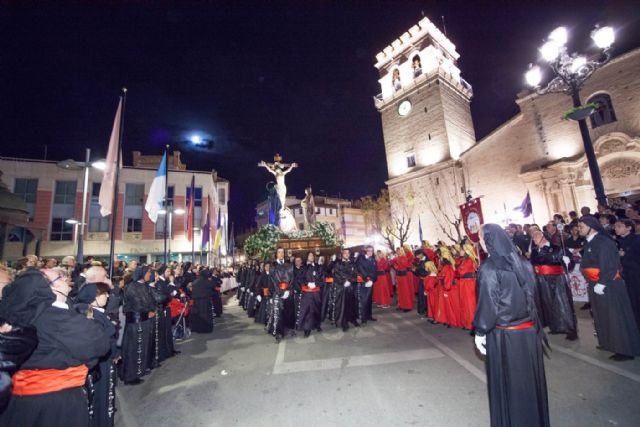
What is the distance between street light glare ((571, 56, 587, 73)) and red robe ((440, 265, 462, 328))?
23.3ft

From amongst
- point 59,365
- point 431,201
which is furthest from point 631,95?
point 59,365

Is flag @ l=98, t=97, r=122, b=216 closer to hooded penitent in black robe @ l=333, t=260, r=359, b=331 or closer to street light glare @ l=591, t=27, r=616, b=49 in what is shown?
hooded penitent in black robe @ l=333, t=260, r=359, b=331

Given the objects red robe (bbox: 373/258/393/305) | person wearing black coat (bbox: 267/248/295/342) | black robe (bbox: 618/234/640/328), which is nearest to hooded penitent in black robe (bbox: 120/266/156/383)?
person wearing black coat (bbox: 267/248/295/342)

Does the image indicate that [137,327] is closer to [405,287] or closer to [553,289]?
[405,287]

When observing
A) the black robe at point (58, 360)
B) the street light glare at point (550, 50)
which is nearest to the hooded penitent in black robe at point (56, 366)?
the black robe at point (58, 360)

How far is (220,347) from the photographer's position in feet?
24.1

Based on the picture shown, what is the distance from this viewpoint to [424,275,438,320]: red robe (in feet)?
26.5

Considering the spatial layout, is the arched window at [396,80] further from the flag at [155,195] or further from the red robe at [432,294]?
the red robe at [432,294]

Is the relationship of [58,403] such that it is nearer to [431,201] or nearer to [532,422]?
[532,422]

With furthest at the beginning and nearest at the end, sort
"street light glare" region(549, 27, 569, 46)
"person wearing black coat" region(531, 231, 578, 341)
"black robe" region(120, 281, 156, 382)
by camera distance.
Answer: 1. "street light glare" region(549, 27, 569, 46)
2. "person wearing black coat" region(531, 231, 578, 341)
3. "black robe" region(120, 281, 156, 382)

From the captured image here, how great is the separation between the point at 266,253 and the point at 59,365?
8929 millimetres

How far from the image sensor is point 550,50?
866 cm

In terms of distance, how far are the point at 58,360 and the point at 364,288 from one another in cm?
751

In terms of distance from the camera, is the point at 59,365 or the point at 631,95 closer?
the point at 59,365
